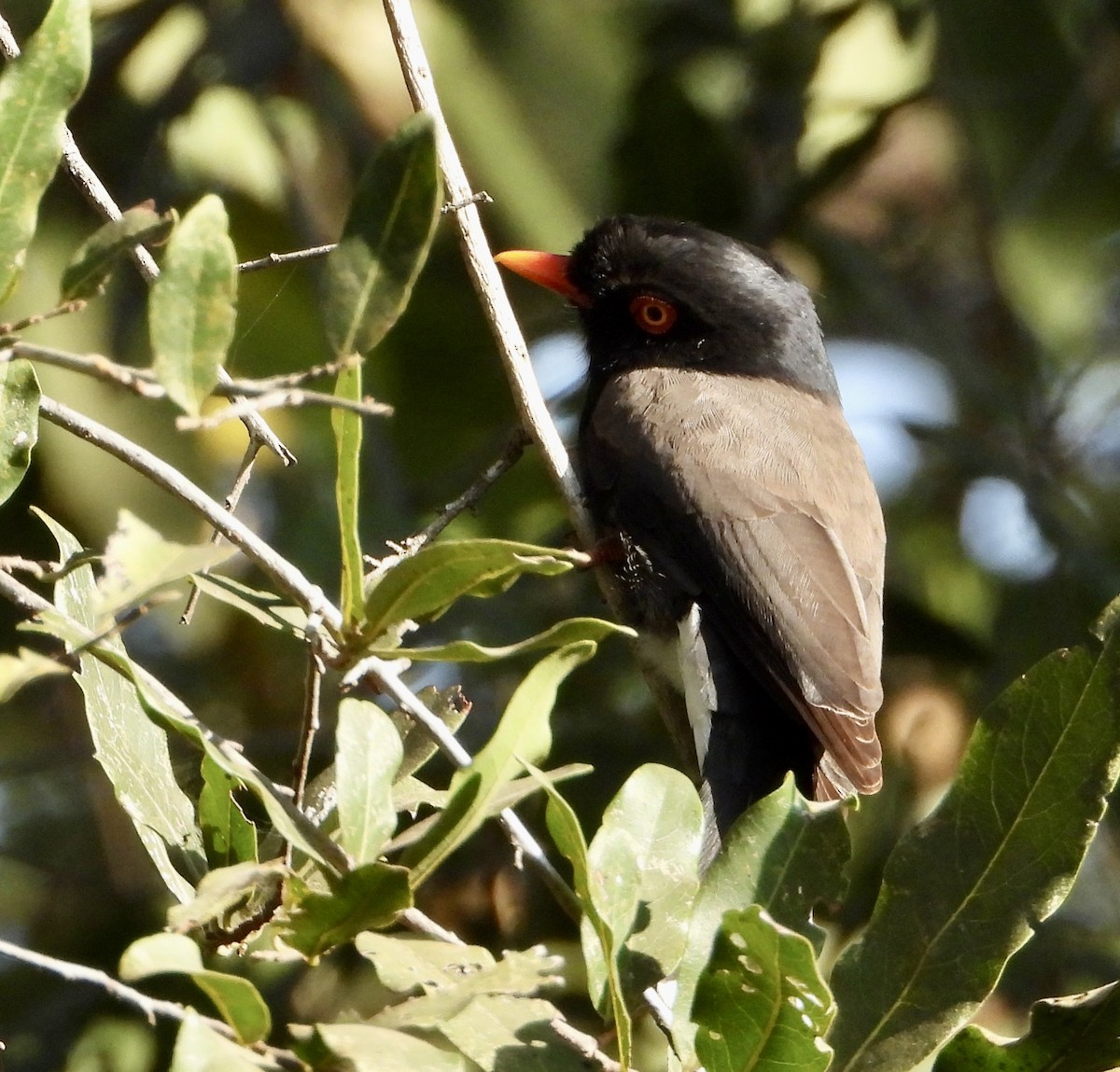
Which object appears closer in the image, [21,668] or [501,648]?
[21,668]

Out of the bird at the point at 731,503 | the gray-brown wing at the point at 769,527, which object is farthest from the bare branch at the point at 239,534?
the gray-brown wing at the point at 769,527

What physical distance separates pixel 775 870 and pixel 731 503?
6.78 feet

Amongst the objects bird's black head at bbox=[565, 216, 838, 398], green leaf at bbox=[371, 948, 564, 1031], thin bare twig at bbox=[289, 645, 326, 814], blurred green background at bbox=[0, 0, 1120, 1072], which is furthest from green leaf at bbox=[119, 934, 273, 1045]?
bird's black head at bbox=[565, 216, 838, 398]

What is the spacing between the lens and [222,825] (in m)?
2.38

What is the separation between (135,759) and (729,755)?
1885 millimetres

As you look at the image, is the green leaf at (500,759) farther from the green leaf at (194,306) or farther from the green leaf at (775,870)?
the green leaf at (194,306)

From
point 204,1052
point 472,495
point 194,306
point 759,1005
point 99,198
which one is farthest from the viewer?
point 472,495

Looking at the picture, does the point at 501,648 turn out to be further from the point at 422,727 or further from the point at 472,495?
the point at 472,495

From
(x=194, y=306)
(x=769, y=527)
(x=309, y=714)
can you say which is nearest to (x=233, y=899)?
(x=309, y=714)

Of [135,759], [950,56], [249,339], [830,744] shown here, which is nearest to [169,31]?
[249,339]

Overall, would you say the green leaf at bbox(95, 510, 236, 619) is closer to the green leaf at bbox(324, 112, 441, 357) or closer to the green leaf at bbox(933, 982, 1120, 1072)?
the green leaf at bbox(324, 112, 441, 357)

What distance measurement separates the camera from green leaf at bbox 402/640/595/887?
199 cm

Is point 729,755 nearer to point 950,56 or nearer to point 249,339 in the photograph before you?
point 249,339

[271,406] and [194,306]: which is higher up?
[194,306]
